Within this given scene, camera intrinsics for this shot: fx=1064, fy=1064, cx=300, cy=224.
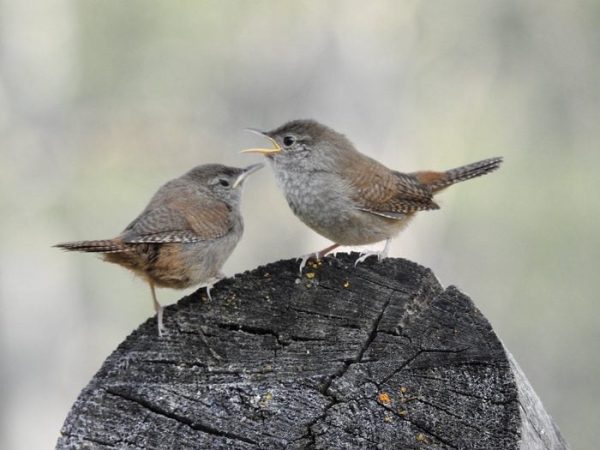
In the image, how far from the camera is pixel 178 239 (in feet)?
14.4

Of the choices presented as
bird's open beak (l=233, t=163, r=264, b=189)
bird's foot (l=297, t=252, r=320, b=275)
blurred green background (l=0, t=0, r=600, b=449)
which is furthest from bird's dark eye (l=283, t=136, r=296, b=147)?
blurred green background (l=0, t=0, r=600, b=449)

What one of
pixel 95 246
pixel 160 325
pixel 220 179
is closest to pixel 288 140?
pixel 220 179

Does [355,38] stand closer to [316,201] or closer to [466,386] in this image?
[316,201]

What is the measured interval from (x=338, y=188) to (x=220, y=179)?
0.57 m

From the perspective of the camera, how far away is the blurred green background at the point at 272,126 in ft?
46.6

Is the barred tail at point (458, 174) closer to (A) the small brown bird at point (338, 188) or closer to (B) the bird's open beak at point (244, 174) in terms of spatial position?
(A) the small brown bird at point (338, 188)

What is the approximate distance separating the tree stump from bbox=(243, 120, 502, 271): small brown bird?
1.30 m

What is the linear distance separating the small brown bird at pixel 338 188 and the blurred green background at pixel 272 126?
7.47 m

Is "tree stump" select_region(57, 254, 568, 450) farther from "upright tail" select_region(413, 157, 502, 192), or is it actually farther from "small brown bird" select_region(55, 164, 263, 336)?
"upright tail" select_region(413, 157, 502, 192)

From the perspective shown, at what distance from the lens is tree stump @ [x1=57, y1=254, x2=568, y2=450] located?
3303 millimetres

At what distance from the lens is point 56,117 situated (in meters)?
15.4

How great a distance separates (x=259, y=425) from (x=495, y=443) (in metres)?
0.73

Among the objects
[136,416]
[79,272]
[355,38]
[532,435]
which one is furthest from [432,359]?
[79,272]

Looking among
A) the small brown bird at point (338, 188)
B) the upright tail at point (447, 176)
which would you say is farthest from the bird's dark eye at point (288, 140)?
the upright tail at point (447, 176)
